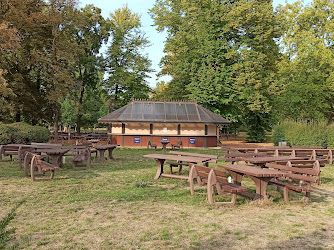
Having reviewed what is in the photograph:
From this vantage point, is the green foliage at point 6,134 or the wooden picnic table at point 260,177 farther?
the green foliage at point 6,134

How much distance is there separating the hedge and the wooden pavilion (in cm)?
543

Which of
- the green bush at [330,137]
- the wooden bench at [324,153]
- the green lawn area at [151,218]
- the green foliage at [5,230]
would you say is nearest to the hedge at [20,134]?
the green lawn area at [151,218]

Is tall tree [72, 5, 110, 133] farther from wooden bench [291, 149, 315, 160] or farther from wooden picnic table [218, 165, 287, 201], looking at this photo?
wooden picnic table [218, 165, 287, 201]

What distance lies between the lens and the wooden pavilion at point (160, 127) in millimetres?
24047

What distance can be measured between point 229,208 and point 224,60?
26.8 meters

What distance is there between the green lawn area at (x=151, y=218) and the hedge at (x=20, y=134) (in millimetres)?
10293

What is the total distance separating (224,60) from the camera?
31.0 m

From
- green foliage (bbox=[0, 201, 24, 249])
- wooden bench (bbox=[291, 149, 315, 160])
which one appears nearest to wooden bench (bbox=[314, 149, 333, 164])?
wooden bench (bbox=[291, 149, 315, 160])

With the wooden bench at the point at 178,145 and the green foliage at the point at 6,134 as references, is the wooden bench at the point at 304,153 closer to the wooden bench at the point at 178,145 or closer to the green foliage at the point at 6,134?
the wooden bench at the point at 178,145

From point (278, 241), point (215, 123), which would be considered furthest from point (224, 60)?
point (278, 241)

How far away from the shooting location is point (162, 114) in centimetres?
2505

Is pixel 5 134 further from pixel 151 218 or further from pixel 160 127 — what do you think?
pixel 151 218

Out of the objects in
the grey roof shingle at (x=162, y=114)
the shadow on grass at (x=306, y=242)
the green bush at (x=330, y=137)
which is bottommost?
the shadow on grass at (x=306, y=242)

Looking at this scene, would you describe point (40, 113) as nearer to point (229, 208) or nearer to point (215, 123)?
point (215, 123)
